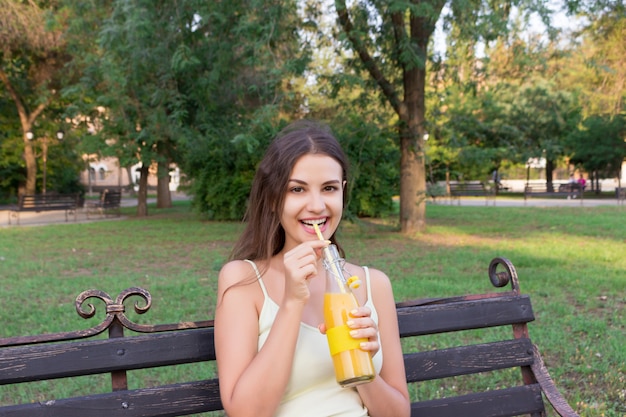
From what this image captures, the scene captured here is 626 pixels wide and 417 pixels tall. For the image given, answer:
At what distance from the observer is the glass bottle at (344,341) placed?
1.46 m

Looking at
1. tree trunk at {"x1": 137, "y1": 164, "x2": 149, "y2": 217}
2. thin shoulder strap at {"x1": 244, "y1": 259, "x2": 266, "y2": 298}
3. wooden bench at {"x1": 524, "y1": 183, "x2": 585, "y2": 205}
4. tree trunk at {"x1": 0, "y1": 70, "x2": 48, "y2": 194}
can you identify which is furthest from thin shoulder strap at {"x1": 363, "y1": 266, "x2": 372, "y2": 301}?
wooden bench at {"x1": 524, "y1": 183, "x2": 585, "y2": 205}

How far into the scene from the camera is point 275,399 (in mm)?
1691

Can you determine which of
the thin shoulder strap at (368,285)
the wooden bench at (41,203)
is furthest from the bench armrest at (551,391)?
the wooden bench at (41,203)

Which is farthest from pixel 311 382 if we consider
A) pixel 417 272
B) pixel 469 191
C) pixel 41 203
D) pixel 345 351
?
pixel 469 191

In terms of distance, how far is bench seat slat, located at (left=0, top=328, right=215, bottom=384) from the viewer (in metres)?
1.92

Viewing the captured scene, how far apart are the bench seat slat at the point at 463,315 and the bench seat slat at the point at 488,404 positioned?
25 cm

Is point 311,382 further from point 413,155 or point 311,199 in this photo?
point 413,155

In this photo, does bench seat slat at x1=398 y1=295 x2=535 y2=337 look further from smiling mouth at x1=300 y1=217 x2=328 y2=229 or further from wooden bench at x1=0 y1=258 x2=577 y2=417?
smiling mouth at x1=300 y1=217 x2=328 y2=229

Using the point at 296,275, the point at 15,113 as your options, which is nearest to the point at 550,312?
the point at 296,275

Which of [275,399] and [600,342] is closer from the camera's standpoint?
[275,399]

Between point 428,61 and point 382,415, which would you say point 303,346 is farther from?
point 428,61

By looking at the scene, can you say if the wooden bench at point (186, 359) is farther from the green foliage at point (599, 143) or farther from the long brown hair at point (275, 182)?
the green foliage at point (599, 143)

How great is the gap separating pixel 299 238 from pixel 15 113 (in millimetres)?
27249

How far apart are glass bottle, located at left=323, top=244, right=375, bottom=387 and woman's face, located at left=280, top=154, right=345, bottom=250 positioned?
1.13ft
